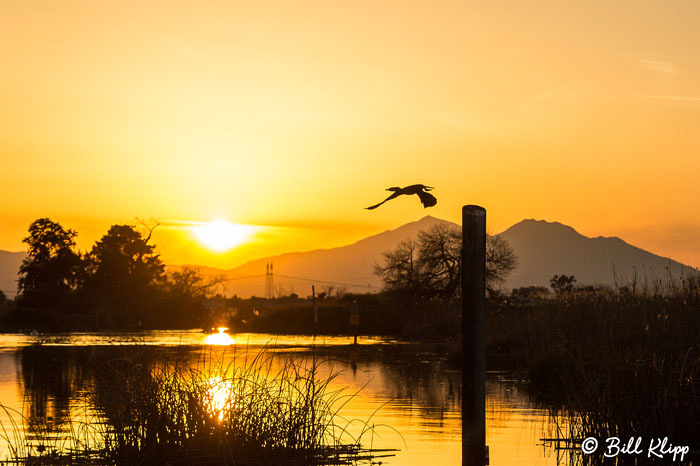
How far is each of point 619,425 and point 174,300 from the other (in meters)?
73.2

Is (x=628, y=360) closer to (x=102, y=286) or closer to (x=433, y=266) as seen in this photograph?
(x=433, y=266)

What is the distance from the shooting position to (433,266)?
70.6 m

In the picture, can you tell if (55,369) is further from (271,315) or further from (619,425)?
(271,315)

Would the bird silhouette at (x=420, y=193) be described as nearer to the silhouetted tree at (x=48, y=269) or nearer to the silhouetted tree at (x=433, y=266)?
the silhouetted tree at (x=433, y=266)

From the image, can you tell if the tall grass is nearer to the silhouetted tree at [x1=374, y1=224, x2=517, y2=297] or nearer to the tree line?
the silhouetted tree at [x1=374, y1=224, x2=517, y2=297]

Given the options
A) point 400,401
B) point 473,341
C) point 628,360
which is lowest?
point 400,401

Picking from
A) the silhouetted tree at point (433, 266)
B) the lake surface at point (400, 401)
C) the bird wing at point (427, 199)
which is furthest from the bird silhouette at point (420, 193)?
the silhouetted tree at point (433, 266)

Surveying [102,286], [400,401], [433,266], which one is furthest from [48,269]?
[400,401]

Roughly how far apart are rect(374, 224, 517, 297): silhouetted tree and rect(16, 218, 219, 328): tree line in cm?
1900

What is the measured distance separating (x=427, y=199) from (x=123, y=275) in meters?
74.7

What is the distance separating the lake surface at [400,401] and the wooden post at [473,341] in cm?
229

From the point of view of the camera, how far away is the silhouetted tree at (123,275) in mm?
82125

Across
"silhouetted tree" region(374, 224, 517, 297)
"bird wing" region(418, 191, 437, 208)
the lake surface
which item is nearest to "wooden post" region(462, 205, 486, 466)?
"bird wing" region(418, 191, 437, 208)

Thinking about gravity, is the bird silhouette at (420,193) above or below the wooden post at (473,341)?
above
